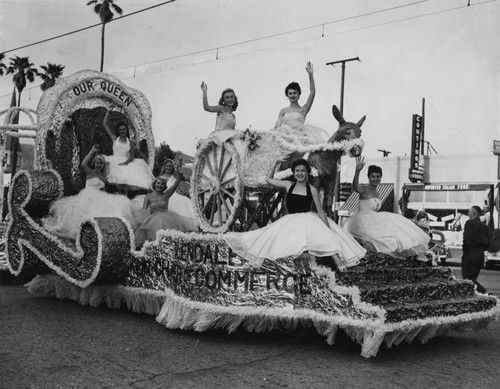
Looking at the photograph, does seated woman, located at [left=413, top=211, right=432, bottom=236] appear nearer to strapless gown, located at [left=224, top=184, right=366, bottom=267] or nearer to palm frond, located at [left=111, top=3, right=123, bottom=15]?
strapless gown, located at [left=224, top=184, right=366, bottom=267]

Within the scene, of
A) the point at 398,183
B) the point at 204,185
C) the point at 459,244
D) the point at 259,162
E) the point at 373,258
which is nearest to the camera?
the point at 373,258

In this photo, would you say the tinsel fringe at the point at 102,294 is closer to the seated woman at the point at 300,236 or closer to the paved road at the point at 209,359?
the paved road at the point at 209,359

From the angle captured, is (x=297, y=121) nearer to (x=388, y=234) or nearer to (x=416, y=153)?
(x=388, y=234)

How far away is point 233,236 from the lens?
583 centimetres

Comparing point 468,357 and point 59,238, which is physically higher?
point 59,238

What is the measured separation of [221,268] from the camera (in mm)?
5852

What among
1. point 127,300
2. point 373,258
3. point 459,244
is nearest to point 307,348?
point 373,258

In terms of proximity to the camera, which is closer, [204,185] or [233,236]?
[233,236]

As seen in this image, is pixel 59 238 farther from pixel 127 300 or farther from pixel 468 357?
pixel 468 357

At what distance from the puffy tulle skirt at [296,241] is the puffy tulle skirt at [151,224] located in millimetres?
1804

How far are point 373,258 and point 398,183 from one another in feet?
74.5

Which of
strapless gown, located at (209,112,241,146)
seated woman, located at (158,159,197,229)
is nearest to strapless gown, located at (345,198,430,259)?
strapless gown, located at (209,112,241,146)

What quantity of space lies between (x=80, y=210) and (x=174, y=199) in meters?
1.46

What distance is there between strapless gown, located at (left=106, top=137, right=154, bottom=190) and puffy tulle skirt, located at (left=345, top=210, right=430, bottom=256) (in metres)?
3.42
